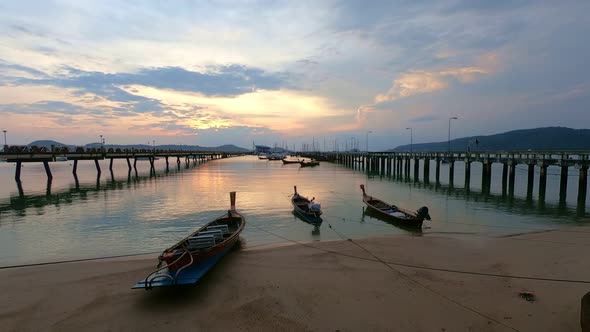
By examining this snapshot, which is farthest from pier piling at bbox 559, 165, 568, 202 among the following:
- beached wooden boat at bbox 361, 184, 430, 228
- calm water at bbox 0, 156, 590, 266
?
beached wooden boat at bbox 361, 184, 430, 228

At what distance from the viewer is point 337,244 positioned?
17.0 m

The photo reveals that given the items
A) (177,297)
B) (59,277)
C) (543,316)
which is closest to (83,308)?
(177,297)

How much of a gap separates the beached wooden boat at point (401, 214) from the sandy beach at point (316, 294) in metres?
4.95

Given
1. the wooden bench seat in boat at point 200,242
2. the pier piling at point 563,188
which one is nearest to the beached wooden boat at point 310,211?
the wooden bench seat in boat at point 200,242

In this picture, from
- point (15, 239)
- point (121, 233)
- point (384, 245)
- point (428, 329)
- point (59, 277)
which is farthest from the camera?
point (121, 233)

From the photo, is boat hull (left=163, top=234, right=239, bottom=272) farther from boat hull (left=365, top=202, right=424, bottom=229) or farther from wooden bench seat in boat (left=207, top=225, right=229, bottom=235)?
boat hull (left=365, top=202, right=424, bottom=229)

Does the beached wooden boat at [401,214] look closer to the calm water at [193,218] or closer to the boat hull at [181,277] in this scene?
the calm water at [193,218]

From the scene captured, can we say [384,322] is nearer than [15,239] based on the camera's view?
Yes

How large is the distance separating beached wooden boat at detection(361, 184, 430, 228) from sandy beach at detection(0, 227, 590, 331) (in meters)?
4.95

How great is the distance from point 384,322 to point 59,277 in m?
12.9

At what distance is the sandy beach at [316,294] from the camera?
28.5 feet

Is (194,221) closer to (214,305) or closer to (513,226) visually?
(214,305)

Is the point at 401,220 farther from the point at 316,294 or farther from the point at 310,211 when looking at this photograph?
the point at 316,294

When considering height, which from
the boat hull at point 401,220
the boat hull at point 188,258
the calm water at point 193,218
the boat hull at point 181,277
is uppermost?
the boat hull at point 188,258
